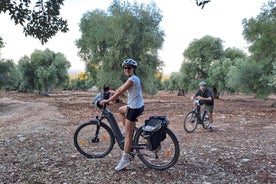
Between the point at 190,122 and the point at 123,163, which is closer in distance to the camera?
the point at 123,163

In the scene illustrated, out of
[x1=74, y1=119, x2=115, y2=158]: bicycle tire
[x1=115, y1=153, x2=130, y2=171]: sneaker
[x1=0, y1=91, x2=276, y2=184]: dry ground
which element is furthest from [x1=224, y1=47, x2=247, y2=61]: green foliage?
[x1=115, y1=153, x2=130, y2=171]: sneaker

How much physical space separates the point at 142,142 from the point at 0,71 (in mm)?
25341

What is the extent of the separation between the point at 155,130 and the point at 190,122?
17.7 ft

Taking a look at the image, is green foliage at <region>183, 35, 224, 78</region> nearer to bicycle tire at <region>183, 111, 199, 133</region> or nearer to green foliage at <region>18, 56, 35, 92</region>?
green foliage at <region>18, 56, 35, 92</region>

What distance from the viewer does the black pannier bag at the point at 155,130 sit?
16.4 ft

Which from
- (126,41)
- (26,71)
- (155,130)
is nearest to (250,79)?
(126,41)

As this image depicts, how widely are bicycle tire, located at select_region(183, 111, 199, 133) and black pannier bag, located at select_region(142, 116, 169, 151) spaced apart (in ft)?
16.5

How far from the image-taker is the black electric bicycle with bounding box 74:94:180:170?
5.16 metres

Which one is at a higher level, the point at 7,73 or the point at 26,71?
the point at 26,71

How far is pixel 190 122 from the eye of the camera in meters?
10.1

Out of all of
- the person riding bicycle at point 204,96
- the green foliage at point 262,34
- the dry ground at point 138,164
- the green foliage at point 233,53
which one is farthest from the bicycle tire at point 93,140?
the green foliage at point 233,53

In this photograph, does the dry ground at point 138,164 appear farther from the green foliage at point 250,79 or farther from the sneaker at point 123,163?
the green foliage at point 250,79

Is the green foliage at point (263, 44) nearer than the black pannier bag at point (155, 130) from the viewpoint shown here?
No

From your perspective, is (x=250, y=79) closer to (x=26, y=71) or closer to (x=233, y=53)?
(x=233, y=53)
